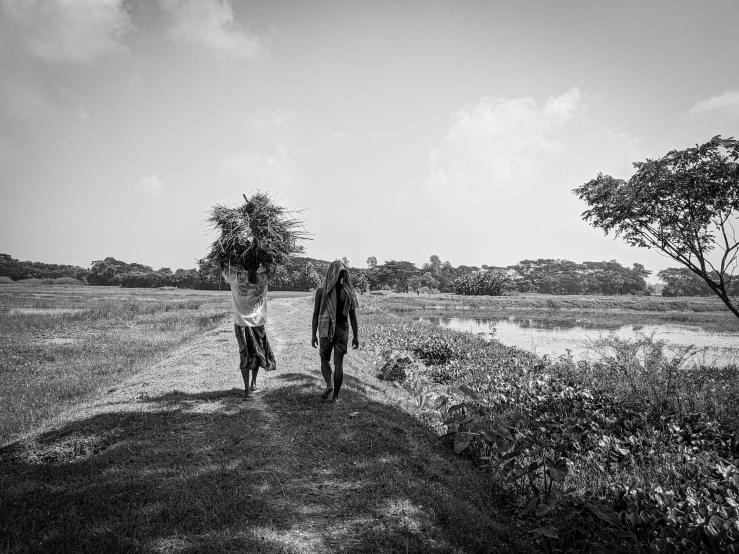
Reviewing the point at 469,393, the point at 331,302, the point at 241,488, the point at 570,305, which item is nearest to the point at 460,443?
the point at 469,393

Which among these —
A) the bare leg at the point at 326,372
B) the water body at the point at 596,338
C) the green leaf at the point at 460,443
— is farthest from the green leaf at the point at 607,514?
the water body at the point at 596,338

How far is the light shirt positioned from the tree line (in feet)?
198

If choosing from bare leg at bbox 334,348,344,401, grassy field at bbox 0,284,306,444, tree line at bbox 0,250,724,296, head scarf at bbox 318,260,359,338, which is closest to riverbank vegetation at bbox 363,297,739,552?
bare leg at bbox 334,348,344,401

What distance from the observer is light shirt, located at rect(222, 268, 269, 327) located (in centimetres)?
684

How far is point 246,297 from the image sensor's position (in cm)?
686

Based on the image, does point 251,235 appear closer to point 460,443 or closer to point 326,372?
point 326,372

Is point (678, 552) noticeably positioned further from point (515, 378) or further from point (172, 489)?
point (515, 378)

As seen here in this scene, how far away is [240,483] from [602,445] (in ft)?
16.7

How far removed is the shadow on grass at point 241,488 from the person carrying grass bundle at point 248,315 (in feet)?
3.43

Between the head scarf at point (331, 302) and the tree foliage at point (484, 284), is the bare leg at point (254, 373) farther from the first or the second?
the tree foliage at point (484, 284)

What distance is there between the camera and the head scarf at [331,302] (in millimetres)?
6438

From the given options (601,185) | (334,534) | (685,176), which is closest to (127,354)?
(334,534)

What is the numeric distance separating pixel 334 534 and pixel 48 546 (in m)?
2.26

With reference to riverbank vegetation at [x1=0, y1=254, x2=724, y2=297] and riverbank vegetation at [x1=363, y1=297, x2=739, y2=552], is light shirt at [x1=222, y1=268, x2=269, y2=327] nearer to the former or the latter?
riverbank vegetation at [x1=363, y1=297, x2=739, y2=552]
